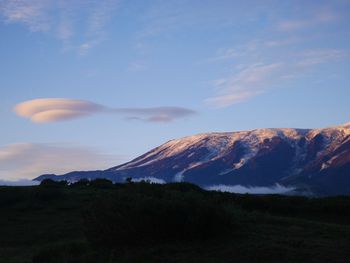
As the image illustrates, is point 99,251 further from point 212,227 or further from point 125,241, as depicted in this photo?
point 212,227

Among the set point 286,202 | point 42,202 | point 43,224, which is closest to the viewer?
point 43,224

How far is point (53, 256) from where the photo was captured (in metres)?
16.4

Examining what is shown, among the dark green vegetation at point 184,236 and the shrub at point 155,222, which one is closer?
the dark green vegetation at point 184,236

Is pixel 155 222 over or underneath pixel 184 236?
over

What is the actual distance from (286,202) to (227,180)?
15472 centimetres

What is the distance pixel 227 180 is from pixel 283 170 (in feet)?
78.5

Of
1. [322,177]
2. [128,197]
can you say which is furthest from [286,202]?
[322,177]

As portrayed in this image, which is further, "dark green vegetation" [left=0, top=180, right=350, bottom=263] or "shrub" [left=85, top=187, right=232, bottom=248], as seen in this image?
"shrub" [left=85, top=187, right=232, bottom=248]

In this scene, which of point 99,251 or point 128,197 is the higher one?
point 128,197

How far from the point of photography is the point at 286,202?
32.8m

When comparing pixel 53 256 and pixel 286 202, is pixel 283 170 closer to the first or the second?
pixel 286 202

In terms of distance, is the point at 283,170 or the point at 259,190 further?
the point at 283,170

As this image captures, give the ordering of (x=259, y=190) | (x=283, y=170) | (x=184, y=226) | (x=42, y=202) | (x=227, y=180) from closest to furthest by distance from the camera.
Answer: (x=184, y=226), (x=42, y=202), (x=259, y=190), (x=227, y=180), (x=283, y=170)

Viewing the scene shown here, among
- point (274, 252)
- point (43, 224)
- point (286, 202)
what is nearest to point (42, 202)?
point (43, 224)
